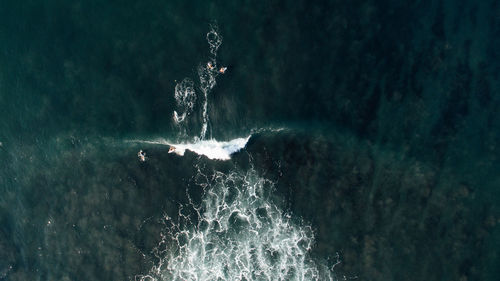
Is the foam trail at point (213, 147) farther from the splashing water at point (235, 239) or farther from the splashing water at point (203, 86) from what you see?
the splashing water at point (235, 239)

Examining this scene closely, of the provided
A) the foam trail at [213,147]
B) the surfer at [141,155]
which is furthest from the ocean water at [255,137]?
the surfer at [141,155]

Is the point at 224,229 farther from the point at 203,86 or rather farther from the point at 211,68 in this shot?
the point at 211,68

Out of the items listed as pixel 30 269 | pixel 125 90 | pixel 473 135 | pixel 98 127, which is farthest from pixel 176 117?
pixel 473 135

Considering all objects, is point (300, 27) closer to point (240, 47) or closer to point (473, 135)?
point (240, 47)

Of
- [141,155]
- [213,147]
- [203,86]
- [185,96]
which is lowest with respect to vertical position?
[141,155]

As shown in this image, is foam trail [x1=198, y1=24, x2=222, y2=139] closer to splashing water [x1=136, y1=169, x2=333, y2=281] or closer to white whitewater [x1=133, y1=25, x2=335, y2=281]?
white whitewater [x1=133, y1=25, x2=335, y2=281]

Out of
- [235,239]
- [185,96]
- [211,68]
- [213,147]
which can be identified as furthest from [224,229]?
[211,68]

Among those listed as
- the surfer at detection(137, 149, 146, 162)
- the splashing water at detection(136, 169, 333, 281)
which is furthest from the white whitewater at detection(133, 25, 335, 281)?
the surfer at detection(137, 149, 146, 162)
